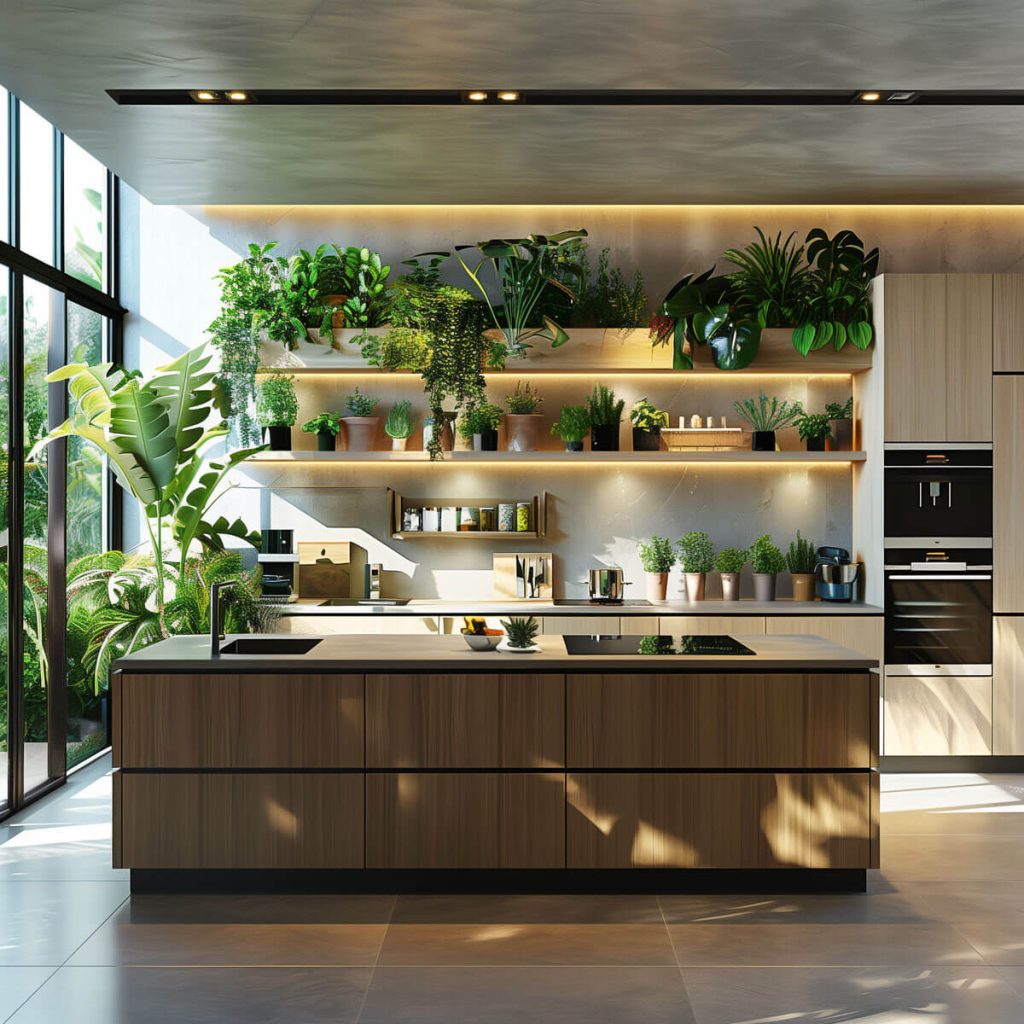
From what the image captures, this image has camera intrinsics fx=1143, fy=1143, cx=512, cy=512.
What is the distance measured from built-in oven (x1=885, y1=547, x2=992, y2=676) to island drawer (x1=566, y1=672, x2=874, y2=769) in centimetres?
239

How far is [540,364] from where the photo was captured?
23.2ft

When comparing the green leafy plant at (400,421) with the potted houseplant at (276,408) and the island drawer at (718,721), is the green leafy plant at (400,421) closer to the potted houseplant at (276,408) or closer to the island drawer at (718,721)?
the potted houseplant at (276,408)

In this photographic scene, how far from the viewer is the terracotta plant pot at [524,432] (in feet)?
23.5

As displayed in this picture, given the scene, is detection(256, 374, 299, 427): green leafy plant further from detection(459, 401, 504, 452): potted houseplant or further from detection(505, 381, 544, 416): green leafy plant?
detection(505, 381, 544, 416): green leafy plant

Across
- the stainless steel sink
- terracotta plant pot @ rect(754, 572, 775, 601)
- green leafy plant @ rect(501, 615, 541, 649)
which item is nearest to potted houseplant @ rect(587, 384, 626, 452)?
terracotta plant pot @ rect(754, 572, 775, 601)

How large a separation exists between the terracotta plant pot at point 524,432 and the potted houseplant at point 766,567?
158 cm

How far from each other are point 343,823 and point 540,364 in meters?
3.44

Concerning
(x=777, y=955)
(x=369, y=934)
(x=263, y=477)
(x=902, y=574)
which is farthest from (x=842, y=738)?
(x=263, y=477)

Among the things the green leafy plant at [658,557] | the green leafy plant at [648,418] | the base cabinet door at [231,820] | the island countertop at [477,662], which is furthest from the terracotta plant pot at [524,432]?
the base cabinet door at [231,820]

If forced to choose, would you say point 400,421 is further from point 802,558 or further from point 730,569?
point 802,558

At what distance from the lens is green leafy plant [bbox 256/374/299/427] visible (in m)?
7.12

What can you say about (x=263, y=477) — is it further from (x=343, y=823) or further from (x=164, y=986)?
(x=164, y=986)

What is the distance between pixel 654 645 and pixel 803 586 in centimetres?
269

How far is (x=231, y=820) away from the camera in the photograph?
4.50 metres
